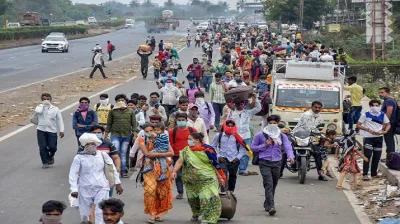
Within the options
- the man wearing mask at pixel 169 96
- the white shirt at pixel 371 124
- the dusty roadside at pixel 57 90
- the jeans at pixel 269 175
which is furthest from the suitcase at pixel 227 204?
the dusty roadside at pixel 57 90

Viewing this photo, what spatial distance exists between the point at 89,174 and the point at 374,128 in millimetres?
6934

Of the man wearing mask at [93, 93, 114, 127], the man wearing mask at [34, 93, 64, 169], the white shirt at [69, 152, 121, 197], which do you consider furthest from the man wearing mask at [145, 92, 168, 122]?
the white shirt at [69, 152, 121, 197]

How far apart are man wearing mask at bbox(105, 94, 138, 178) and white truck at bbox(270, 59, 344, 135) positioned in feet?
17.3

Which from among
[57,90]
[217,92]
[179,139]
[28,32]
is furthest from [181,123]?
[28,32]

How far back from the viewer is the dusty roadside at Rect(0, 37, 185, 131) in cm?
2734

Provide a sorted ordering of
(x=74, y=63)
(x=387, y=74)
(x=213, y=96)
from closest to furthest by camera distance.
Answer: (x=213, y=96) < (x=387, y=74) < (x=74, y=63)

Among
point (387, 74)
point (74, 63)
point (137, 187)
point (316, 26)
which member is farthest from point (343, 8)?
point (137, 187)

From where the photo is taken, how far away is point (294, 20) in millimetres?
79250

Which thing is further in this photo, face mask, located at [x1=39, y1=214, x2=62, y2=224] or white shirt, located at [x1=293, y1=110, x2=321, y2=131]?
white shirt, located at [x1=293, y1=110, x2=321, y2=131]

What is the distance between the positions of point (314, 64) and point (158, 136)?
10.5 metres

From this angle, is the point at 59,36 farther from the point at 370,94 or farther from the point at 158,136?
the point at 158,136

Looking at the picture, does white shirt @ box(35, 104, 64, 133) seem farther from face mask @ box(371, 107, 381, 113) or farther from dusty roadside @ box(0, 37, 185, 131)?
dusty roadside @ box(0, 37, 185, 131)

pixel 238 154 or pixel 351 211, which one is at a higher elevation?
pixel 238 154

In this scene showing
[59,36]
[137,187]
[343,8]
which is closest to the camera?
[137,187]
